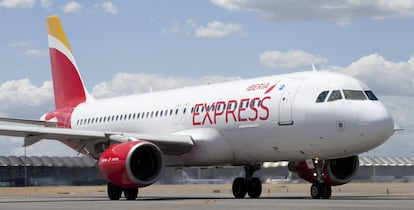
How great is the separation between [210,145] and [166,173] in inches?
615

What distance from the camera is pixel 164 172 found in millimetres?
48750

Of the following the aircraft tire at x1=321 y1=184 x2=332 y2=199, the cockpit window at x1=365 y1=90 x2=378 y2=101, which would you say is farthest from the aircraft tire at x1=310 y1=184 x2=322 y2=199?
the cockpit window at x1=365 y1=90 x2=378 y2=101

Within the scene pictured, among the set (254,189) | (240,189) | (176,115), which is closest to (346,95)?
(254,189)

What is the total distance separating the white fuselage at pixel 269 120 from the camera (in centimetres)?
3022

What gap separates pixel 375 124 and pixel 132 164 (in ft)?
29.4

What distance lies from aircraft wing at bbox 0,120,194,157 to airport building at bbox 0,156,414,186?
27.4ft

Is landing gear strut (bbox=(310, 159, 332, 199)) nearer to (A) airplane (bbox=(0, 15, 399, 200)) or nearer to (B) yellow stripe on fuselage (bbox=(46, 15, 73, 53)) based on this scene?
(A) airplane (bbox=(0, 15, 399, 200))

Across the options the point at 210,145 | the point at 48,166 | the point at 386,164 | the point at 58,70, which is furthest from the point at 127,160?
A: the point at 386,164

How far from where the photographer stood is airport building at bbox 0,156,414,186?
1929 inches

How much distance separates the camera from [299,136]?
102 ft

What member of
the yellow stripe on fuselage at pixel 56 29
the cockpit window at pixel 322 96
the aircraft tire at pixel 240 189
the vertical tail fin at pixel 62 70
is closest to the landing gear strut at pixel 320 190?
the cockpit window at pixel 322 96

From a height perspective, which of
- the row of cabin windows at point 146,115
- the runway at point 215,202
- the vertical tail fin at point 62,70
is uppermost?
the vertical tail fin at point 62,70

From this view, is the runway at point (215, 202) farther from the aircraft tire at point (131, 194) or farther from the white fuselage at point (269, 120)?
the white fuselage at point (269, 120)

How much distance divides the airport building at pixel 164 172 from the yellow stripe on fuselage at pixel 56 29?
8829 mm
